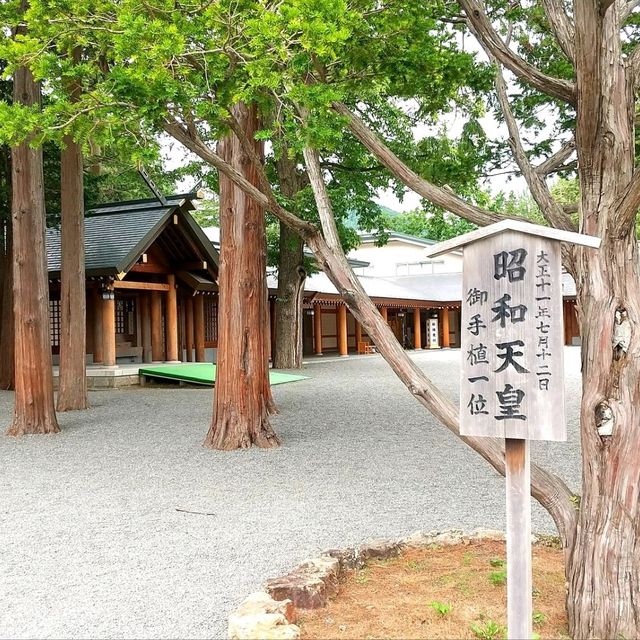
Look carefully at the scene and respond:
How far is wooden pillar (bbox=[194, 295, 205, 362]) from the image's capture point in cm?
2000

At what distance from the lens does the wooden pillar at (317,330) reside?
25.3 meters

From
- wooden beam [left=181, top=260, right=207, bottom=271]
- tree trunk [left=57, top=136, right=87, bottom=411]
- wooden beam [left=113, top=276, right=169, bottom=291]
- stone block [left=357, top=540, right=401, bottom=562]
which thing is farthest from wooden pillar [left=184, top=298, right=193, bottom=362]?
stone block [left=357, top=540, right=401, bottom=562]

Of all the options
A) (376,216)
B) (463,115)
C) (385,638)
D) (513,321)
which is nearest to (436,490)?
(385,638)

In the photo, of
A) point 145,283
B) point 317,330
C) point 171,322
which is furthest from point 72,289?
point 317,330

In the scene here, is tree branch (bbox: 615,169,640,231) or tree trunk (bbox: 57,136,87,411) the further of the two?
tree trunk (bbox: 57,136,87,411)

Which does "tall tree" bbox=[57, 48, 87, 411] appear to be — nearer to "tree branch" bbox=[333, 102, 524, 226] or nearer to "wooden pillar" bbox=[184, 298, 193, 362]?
"wooden pillar" bbox=[184, 298, 193, 362]

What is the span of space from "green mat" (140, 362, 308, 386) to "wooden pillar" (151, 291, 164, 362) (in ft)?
5.42

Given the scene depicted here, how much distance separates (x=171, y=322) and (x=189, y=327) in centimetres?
152

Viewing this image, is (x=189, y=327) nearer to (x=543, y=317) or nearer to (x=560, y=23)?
(x=560, y=23)

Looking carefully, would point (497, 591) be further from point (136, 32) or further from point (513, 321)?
point (136, 32)

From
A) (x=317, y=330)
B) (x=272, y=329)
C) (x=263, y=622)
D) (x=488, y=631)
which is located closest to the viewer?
(x=263, y=622)

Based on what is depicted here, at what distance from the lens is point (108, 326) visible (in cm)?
1638

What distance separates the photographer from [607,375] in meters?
3.15

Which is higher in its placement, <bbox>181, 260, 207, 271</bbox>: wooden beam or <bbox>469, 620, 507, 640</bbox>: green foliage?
<bbox>181, 260, 207, 271</bbox>: wooden beam
